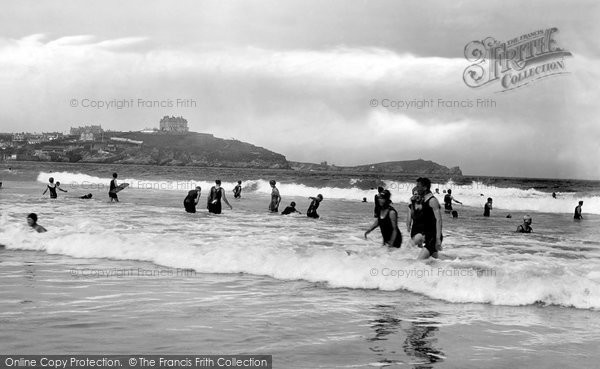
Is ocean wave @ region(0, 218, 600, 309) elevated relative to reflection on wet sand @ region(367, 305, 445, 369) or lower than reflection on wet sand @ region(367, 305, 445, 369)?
elevated

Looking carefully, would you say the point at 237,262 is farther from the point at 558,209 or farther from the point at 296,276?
the point at 558,209

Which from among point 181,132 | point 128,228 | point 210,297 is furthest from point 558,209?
point 181,132

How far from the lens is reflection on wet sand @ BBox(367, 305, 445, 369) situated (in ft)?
19.3

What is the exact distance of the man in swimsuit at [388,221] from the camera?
41.2ft

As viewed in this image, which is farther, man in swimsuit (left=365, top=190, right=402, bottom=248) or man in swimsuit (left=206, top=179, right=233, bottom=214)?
man in swimsuit (left=206, top=179, right=233, bottom=214)

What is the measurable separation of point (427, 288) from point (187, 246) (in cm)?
611

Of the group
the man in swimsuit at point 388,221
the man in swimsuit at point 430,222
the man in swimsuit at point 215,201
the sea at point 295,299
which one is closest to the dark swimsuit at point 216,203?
the man in swimsuit at point 215,201

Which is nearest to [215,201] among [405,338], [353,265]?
[353,265]

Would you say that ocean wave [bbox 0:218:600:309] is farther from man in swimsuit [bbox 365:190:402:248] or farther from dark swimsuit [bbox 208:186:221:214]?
dark swimsuit [bbox 208:186:221:214]

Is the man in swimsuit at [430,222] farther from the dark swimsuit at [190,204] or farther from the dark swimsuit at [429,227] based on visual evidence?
the dark swimsuit at [190,204]

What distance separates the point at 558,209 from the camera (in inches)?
1815

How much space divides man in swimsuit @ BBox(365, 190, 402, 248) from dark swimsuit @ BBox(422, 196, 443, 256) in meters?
1.16
